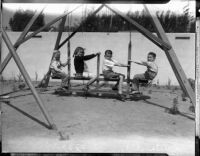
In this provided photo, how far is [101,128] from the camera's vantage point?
326cm

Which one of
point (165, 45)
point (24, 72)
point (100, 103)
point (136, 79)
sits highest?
point (165, 45)

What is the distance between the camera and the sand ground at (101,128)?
109 inches

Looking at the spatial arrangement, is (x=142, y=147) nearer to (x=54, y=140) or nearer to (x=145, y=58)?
(x=54, y=140)

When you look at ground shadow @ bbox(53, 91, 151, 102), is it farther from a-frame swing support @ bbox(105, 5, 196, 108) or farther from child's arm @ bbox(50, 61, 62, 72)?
a-frame swing support @ bbox(105, 5, 196, 108)

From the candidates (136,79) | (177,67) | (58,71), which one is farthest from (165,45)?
(58,71)

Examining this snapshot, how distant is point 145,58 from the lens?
7.34 metres

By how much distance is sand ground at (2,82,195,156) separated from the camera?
9.08ft

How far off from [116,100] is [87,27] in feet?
7.82

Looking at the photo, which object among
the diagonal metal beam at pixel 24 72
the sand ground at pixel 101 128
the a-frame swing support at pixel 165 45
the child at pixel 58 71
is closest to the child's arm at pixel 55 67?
the child at pixel 58 71

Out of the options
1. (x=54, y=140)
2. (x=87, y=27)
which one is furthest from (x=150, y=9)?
(x=87, y=27)

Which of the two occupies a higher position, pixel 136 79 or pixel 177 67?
pixel 177 67

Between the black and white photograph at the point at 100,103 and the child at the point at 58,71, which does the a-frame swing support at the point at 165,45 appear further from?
the child at the point at 58,71

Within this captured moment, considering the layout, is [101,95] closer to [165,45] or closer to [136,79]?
[136,79]

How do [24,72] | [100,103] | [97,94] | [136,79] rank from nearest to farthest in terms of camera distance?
[24,72]
[100,103]
[136,79]
[97,94]
